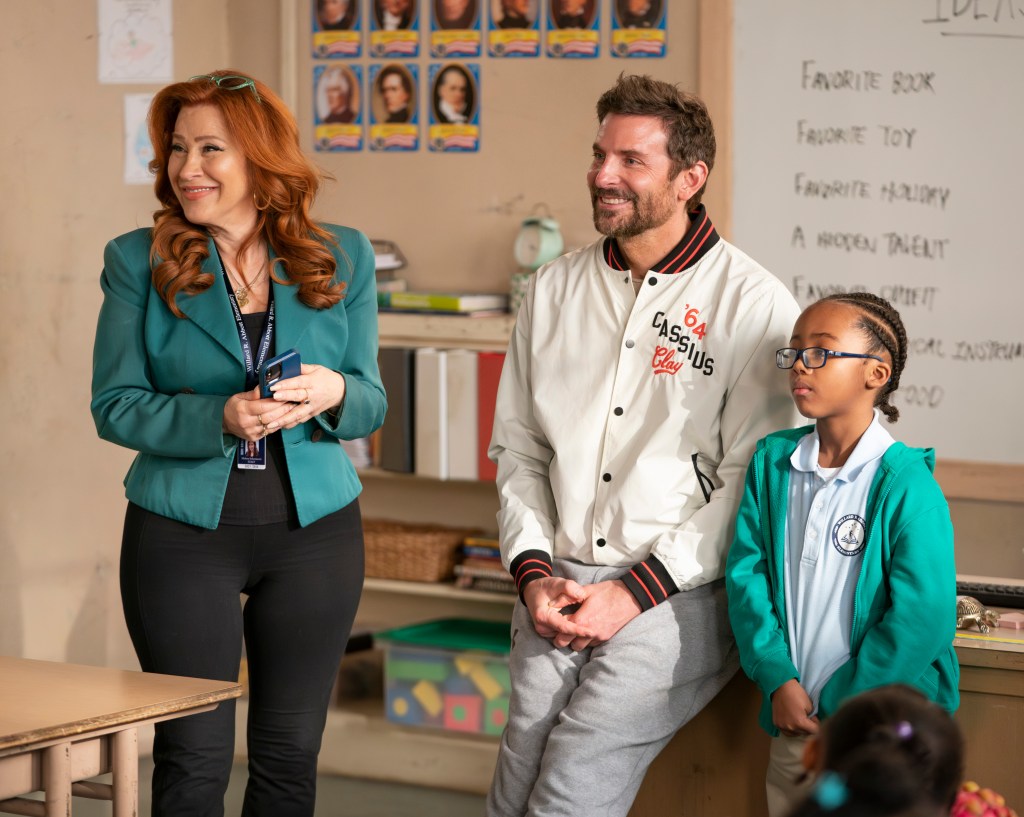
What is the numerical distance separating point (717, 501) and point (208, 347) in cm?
87

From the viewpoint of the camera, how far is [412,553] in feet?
11.6

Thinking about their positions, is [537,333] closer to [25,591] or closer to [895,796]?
[895,796]

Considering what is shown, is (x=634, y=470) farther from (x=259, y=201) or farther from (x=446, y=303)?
(x=446, y=303)

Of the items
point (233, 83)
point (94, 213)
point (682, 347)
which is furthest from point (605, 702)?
point (94, 213)

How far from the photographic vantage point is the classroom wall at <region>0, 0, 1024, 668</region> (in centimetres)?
326

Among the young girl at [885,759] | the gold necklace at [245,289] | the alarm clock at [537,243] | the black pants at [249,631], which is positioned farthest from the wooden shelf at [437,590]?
the young girl at [885,759]

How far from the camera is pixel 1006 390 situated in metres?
3.10

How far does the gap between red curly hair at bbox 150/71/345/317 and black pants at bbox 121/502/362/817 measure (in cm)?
39

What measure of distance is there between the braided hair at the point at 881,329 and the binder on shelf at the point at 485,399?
1.46 meters

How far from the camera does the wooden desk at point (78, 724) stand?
5.26 ft

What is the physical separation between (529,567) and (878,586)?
568mm

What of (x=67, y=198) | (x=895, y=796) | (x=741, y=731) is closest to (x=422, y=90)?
(x=67, y=198)

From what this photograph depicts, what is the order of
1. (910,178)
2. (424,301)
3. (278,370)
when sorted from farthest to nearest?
(424,301) → (910,178) → (278,370)

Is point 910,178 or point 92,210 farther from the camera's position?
point 92,210
